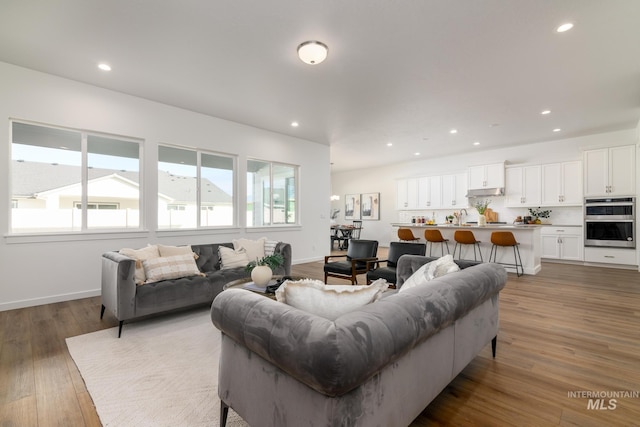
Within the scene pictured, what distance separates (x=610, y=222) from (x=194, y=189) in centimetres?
825

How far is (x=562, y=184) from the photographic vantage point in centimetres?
670

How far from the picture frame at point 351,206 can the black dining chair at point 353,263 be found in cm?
648

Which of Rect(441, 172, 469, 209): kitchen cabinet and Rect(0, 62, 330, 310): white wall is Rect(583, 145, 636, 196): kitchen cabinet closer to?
Rect(441, 172, 469, 209): kitchen cabinet

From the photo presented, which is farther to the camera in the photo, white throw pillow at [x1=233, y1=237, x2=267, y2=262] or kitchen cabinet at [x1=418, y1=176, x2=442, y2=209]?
kitchen cabinet at [x1=418, y1=176, x2=442, y2=209]

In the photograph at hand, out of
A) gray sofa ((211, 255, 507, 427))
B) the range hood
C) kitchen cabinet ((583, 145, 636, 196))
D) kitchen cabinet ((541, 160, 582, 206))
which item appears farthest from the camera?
the range hood

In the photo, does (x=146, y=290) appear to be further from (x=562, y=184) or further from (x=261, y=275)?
(x=562, y=184)

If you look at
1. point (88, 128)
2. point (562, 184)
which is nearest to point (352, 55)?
point (88, 128)

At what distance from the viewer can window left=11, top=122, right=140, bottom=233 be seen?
3.69 m

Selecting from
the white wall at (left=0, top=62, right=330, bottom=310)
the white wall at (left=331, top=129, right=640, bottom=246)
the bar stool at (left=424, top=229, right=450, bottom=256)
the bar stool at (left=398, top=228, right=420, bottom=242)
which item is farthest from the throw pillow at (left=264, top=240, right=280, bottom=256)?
the white wall at (left=331, top=129, right=640, bottom=246)

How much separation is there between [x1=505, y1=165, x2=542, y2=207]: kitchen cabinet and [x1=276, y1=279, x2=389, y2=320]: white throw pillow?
24.6 ft

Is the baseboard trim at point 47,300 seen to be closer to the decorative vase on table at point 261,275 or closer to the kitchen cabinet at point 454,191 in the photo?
the decorative vase on table at point 261,275

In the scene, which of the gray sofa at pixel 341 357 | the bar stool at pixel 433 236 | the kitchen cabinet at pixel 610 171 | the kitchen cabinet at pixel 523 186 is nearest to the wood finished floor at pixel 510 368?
the gray sofa at pixel 341 357

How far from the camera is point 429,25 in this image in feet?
8.86

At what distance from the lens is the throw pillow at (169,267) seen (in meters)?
3.07
